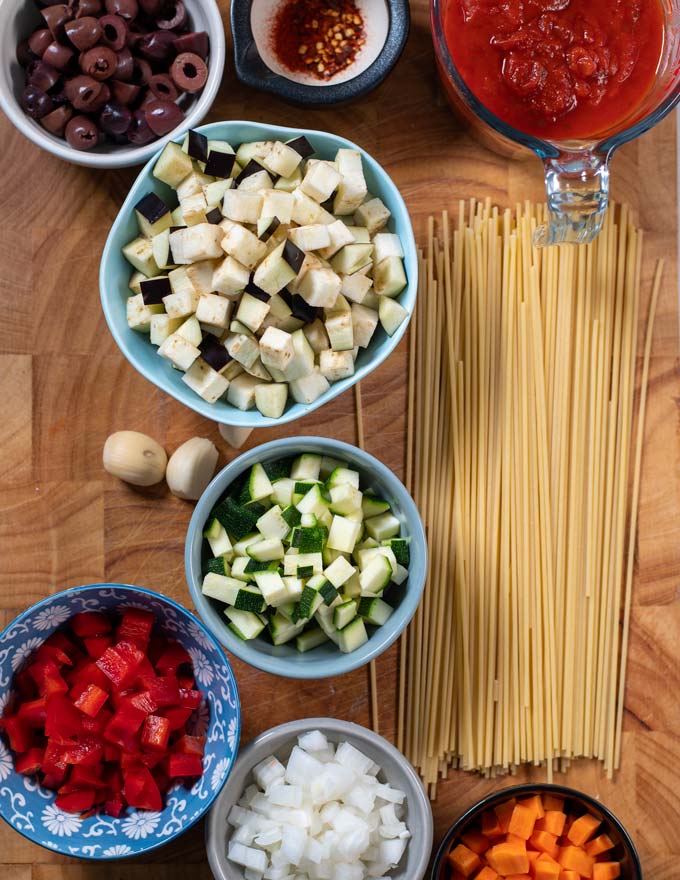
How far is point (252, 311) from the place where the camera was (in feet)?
4.94

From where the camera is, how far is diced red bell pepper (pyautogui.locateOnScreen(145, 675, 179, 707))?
Result: 5.30 ft

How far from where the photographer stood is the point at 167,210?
1576 mm

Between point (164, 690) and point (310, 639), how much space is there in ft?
0.87

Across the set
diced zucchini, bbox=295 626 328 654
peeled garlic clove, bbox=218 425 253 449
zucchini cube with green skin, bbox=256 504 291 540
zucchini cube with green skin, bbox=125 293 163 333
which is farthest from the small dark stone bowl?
diced zucchini, bbox=295 626 328 654

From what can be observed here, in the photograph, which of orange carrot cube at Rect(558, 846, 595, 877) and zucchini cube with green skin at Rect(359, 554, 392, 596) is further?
orange carrot cube at Rect(558, 846, 595, 877)

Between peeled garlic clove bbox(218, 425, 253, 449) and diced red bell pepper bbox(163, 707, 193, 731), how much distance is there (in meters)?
0.49

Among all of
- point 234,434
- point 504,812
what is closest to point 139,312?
point 234,434

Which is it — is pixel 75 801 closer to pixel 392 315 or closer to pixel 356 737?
pixel 356 737

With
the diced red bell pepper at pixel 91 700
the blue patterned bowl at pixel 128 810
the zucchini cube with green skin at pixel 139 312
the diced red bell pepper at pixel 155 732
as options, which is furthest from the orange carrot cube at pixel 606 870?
the zucchini cube with green skin at pixel 139 312

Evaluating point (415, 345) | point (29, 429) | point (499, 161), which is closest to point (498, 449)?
point (415, 345)

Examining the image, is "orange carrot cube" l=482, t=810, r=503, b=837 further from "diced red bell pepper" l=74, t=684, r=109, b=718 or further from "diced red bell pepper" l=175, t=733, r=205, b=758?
"diced red bell pepper" l=74, t=684, r=109, b=718

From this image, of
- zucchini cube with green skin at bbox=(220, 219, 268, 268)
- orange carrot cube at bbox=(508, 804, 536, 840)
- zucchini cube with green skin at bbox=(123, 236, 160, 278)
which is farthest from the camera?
orange carrot cube at bbox=(508, 804, 536, 840)

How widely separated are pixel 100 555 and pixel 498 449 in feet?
2.57

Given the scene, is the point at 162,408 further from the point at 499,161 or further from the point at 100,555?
the point at 499,161
